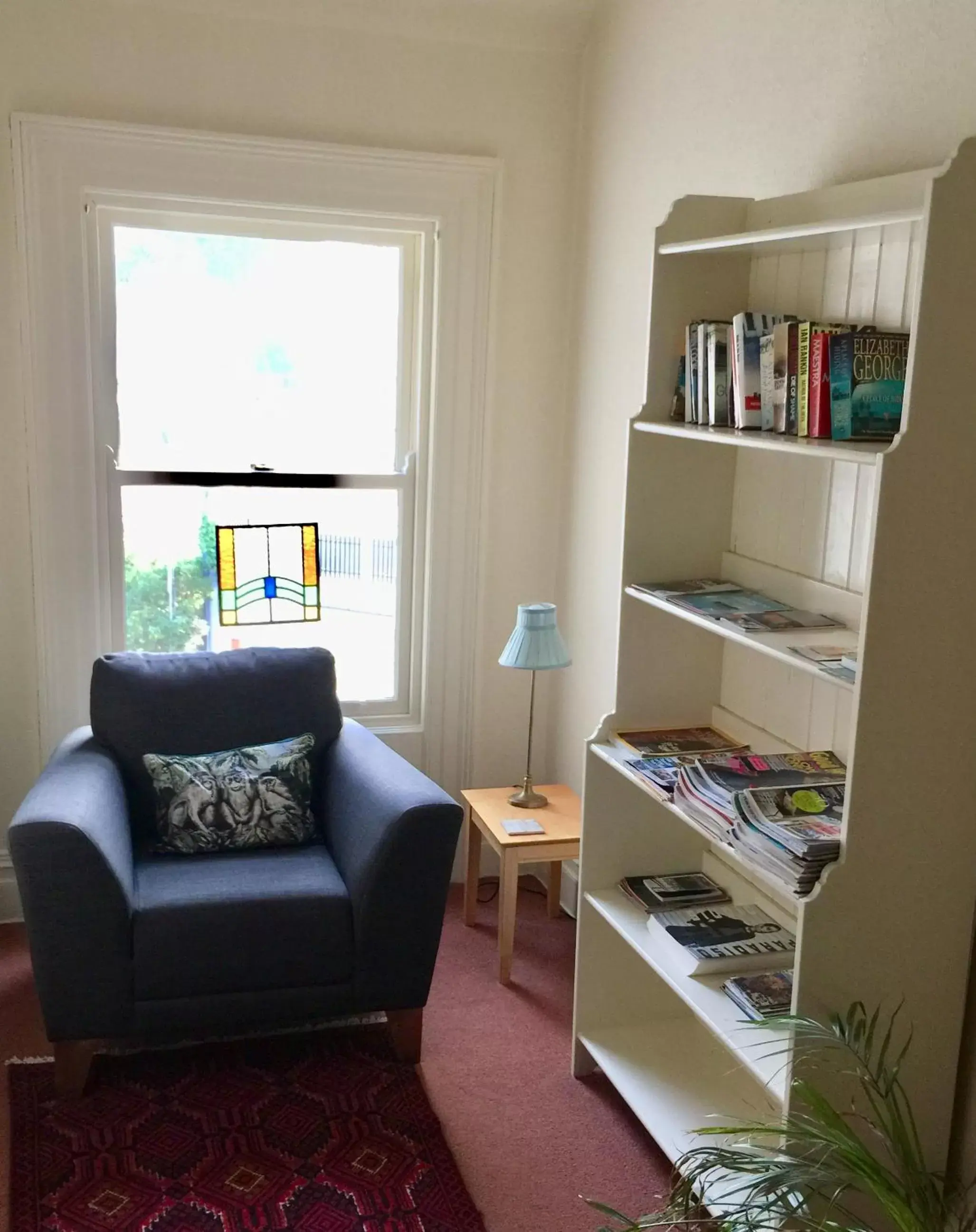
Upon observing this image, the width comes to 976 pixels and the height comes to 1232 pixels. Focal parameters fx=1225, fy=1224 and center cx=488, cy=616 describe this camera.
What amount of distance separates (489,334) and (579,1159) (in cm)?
224

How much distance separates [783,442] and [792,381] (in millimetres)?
176

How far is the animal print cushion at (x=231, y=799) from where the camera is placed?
294cm

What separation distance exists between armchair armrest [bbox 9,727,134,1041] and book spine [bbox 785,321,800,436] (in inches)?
63.2

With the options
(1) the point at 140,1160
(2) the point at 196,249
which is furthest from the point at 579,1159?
(2) the point at 196,249

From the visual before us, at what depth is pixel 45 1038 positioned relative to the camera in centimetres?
280

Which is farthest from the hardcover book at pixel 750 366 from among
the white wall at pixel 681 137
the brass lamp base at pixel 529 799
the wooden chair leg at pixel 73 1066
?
the wooden chair leg at pixel 73 1066

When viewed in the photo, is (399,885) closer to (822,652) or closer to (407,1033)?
(407,1033)

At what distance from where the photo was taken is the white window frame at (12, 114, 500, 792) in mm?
3223

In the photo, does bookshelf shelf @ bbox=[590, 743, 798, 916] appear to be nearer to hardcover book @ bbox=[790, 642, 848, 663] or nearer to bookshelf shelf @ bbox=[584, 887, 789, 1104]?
bookshelf shelf @ bbox=[584, 887, 789, 1104]

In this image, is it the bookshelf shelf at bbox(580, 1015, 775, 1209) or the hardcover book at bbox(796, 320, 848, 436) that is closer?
the hardcover book at bbox(796, 320, 848, 436)

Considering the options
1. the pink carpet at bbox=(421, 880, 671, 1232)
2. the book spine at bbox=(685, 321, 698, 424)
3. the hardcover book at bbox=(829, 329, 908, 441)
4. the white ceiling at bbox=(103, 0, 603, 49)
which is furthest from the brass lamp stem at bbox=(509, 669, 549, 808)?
the white ceiling at bbox=(103, 0, 603, 49)

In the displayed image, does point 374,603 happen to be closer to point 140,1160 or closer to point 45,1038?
point 45,1038

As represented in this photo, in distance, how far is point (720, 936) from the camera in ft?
8.00

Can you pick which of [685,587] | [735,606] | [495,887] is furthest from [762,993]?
[495,887]
